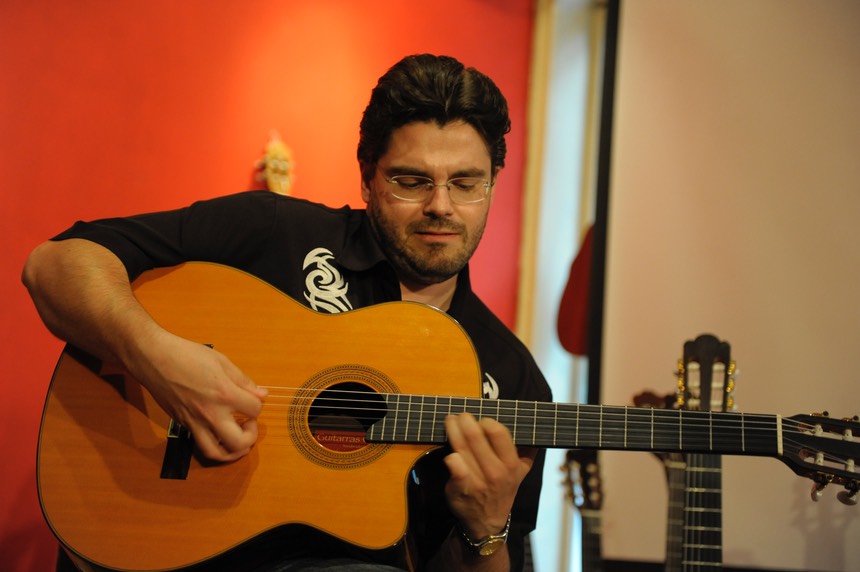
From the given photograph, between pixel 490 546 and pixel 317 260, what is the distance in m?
0.80

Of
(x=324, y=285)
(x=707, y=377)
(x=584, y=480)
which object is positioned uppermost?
(x=324, y=285)

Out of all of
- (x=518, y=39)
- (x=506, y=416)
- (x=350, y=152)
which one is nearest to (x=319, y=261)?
(x=506, y=416)

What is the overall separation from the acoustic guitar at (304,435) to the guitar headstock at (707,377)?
1.92 ft

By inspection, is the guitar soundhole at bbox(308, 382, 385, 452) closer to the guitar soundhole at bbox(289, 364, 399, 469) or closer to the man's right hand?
the guitar soundhole at bbox(289, 364, 399, 469)

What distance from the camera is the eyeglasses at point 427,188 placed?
1.83 metres

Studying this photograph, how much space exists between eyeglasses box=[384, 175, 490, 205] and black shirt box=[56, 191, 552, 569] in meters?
0.14

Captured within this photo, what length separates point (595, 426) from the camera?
1468 millimetres

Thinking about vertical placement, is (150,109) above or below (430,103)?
above

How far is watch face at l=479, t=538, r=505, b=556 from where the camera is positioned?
1.57 m

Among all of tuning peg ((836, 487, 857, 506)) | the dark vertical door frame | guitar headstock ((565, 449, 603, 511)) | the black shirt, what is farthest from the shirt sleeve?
the dark vertical door frame

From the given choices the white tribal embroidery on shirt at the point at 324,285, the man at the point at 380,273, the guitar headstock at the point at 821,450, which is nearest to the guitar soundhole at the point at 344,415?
the man at the point at 380,273

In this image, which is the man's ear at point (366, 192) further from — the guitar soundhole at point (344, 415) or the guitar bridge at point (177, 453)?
the guitar bridge at point (177, 453)

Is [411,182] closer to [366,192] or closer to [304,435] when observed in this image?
[366,192]

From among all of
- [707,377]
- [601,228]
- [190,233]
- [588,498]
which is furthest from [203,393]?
[601,228]
